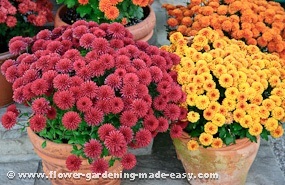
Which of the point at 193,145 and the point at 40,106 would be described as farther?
the point at 193,145

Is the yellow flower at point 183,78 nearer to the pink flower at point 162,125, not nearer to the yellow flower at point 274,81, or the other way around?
the pink flower at point 162,125

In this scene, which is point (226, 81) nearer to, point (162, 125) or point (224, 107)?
point (224, 107)

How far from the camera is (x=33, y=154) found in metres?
3.06

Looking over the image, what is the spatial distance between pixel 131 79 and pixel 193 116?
1.53ft

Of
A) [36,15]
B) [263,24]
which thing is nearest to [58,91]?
[36,15]

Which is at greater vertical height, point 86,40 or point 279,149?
point 86,40

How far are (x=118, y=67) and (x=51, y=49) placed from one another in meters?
0.39

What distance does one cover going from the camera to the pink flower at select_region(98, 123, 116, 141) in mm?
2111

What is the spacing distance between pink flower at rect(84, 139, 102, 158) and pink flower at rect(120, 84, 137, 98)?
26 cm

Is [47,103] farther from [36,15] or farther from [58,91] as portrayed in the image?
[36,15]

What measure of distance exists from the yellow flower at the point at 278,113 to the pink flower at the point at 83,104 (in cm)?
102

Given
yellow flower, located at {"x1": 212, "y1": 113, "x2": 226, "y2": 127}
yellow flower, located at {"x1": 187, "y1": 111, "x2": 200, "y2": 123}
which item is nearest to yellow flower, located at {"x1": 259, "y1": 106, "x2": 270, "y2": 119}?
yellow flower, located at {"x1": 212, "y1": 113, "x2": 226, "y2": 127}

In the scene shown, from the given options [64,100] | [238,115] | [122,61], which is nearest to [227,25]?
[238,115]

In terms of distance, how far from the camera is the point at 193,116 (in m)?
2.49
